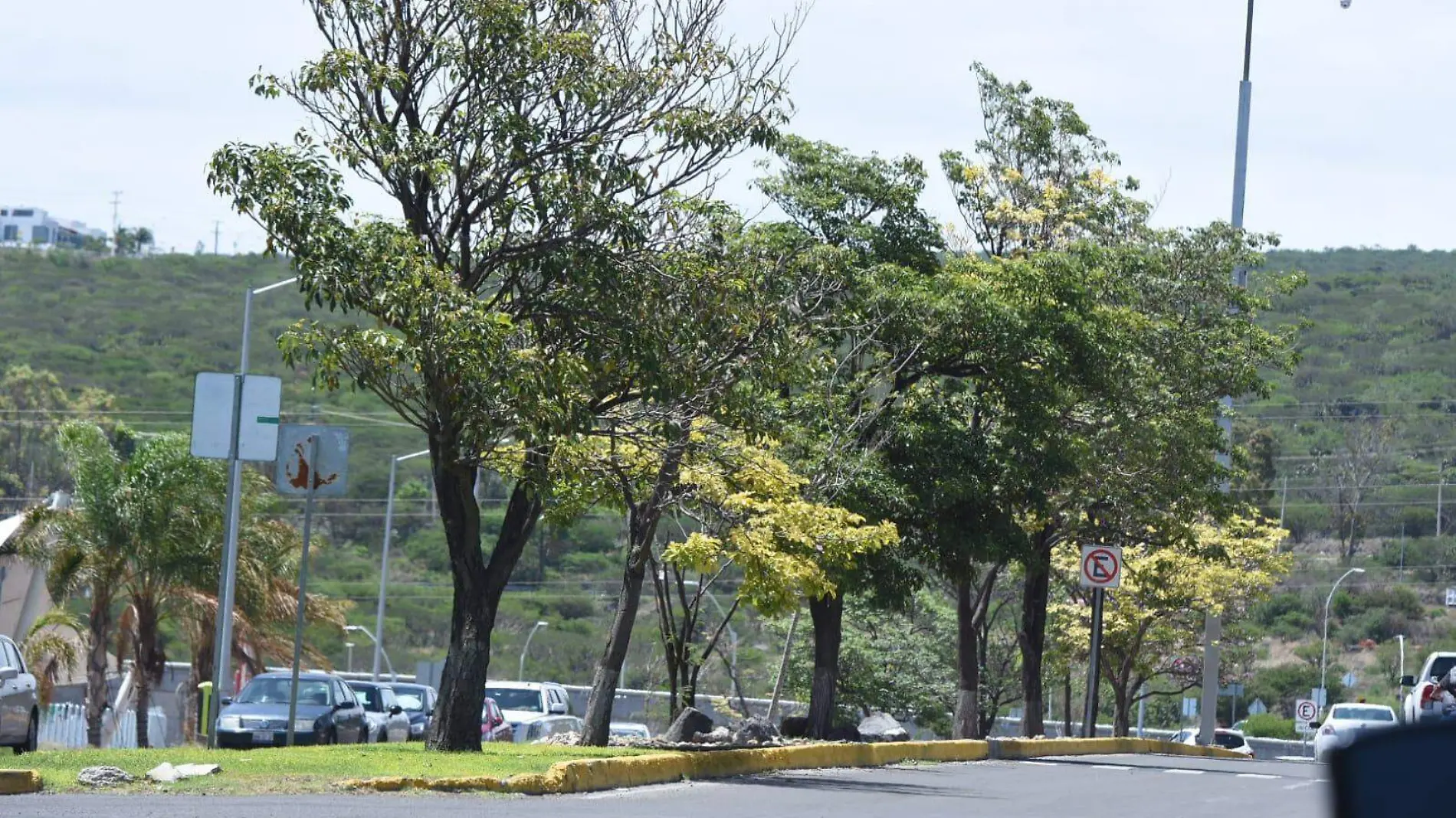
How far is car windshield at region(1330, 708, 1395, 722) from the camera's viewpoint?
37.1m

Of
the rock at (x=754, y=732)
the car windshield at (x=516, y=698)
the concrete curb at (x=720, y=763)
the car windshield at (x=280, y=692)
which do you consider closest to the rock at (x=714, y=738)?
the rock at (x=754, y=732)

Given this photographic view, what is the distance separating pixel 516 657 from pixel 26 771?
2658 inches

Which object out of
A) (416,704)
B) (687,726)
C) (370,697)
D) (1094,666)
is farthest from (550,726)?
(1094,666)

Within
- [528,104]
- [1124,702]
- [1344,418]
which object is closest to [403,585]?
[1124,702]

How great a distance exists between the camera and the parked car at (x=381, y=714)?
2955 centimetres

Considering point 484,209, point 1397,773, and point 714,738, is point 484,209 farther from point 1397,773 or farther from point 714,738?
point 1397,773

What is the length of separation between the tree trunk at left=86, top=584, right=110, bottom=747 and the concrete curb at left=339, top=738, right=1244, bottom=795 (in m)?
17.5

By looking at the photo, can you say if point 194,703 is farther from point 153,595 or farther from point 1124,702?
point 1124,702

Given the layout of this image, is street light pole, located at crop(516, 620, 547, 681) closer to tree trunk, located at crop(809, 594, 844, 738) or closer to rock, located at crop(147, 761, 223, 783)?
tree trunk, located at crop(809, 594, 844, 738)

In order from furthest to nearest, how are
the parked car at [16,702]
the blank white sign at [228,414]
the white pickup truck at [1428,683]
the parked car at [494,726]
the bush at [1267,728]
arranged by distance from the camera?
1. the bush at [1267,728]
2. the parked car at [494,726]
3. the white pickup truck at [1428,683]
4. the parked car at [16,702]
5. the blank white sign at [228,414]

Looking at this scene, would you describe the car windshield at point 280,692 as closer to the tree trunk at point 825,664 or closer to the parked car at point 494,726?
the parked car at point 494,726

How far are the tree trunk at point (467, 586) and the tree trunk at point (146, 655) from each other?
17.3 metres

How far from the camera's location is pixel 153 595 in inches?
1400

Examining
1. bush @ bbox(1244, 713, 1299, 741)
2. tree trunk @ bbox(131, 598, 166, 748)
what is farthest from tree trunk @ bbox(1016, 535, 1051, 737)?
bush @ bbox(1244, 713, 1299, 741)
